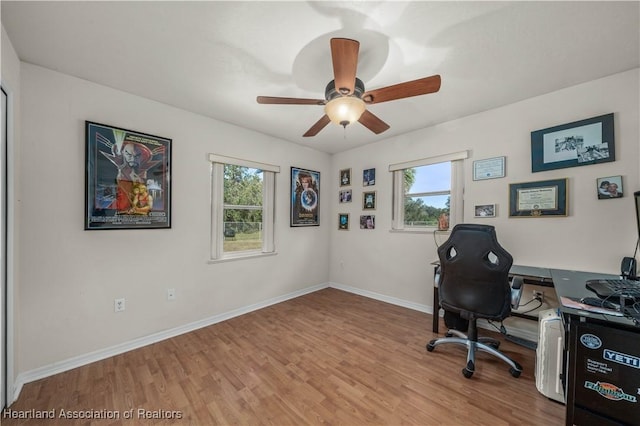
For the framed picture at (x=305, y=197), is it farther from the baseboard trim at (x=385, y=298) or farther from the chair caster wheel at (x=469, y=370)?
the chair caster wheel at (x=469, y=370)

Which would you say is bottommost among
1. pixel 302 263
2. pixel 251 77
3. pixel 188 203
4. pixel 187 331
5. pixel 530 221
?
pixel 187 331

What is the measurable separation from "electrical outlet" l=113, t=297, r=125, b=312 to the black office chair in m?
2.89

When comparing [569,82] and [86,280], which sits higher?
[569,82]

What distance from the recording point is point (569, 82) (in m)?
2.08

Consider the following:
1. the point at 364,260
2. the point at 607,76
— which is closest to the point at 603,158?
the point at 607,76

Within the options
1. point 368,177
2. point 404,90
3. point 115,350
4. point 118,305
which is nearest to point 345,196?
point 368,177

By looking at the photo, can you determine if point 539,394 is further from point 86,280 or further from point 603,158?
point 86,280

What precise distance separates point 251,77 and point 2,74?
57.8 inches

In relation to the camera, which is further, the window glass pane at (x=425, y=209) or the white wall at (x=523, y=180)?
the window glass pane at (x=425, y=209)

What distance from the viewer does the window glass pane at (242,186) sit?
3.04 meters

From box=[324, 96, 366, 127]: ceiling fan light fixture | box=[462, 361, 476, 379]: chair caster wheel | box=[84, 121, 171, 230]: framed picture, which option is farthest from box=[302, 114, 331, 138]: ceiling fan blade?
box=[462, 361, 476, 379]: chair caster wheel

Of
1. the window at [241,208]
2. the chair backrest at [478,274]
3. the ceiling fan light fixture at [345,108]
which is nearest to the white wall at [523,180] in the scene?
the chair backrest at [478,274]

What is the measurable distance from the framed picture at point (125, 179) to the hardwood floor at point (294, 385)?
121 centimetres

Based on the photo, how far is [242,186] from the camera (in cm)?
320
